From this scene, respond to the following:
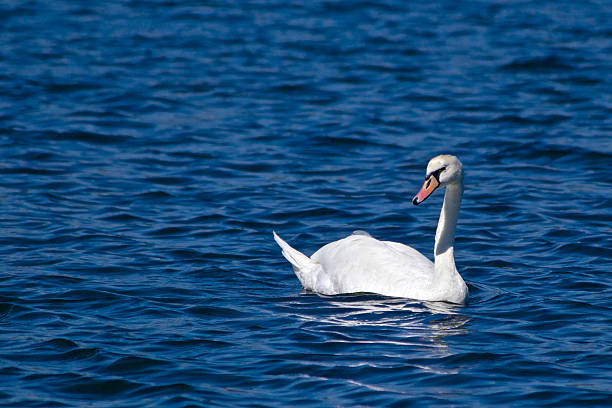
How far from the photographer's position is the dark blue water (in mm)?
7934

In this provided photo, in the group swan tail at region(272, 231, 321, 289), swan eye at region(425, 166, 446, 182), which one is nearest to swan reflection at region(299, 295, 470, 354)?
swan tail at region(272, 231, 321, 289)

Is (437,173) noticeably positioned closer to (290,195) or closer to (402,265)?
(402,265)

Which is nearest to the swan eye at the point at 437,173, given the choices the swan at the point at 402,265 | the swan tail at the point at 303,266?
the swan at the point at 402,265

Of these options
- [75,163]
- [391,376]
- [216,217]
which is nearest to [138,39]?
[75,163]

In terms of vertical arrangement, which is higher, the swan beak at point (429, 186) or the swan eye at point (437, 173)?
the swan eye at point (437, 173)

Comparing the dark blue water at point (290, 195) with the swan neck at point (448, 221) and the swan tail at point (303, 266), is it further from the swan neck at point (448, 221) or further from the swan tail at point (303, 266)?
the swan neck at point (448, 221)

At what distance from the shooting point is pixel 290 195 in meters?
13.3

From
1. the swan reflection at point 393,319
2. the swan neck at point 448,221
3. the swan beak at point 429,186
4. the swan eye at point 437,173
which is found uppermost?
the swan eye at point 437,173

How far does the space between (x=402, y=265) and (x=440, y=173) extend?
3.06 ft

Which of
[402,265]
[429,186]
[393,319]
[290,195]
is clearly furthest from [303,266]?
[290,195]

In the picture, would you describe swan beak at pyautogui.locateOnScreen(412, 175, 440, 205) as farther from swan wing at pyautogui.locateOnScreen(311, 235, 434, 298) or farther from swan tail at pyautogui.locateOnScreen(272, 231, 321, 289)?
swan tail at pyautogui.locateOnScreen(272, 231, 321, 289)

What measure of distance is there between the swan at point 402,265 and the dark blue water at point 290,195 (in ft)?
0.43

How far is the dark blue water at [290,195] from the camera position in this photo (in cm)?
793

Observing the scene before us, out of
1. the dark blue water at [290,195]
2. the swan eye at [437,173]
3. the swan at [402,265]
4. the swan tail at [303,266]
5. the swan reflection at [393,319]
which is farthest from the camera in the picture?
the swan tail at [303,266]
